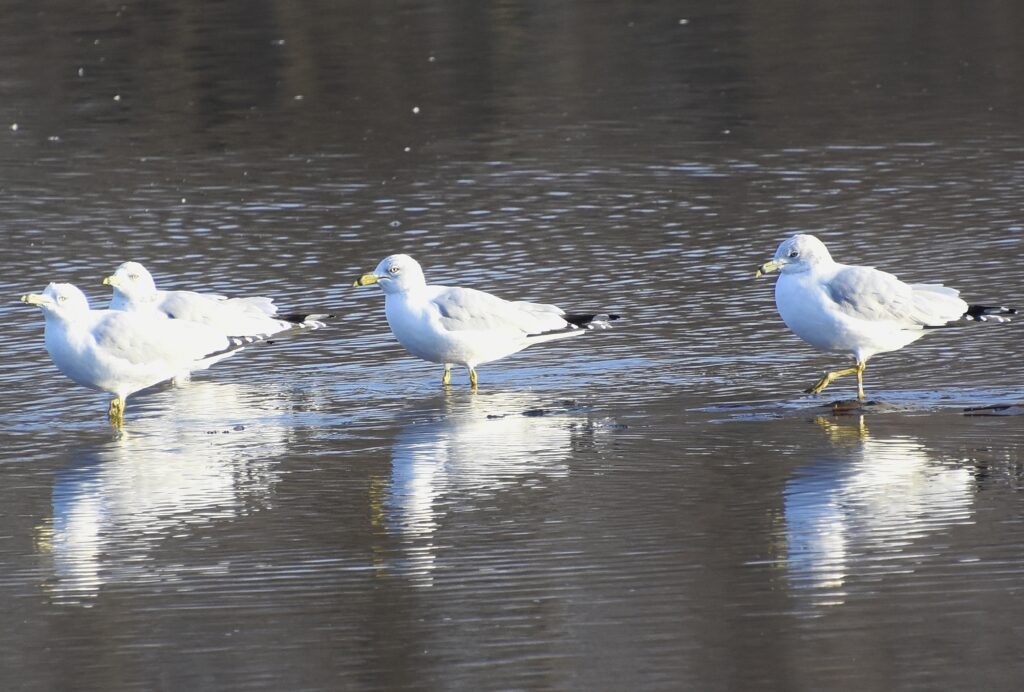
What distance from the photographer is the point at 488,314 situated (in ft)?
40.1

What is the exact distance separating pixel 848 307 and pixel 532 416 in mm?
2080

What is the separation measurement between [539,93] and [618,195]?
23.9 feet

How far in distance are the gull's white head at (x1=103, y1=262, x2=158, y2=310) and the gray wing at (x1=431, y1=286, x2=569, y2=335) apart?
224 centimetres

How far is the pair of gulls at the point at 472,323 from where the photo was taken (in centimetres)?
1146

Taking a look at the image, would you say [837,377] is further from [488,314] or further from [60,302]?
[60,302]

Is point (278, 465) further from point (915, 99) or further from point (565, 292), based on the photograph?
point (915, 99)

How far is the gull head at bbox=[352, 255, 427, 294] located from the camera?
12.4 meters

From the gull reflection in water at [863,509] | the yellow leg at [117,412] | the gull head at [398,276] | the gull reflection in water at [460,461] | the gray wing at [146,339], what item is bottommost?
the gull reflection in water at [863,509]

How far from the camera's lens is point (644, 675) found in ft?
22.5

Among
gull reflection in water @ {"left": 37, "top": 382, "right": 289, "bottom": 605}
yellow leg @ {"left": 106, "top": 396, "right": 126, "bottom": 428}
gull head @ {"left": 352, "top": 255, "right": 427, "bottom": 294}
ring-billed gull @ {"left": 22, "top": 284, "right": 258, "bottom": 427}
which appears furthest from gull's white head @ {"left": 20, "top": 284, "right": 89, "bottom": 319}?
gull head @ {"left": 352, "top": 255, "right": 427, "bottom": 294}

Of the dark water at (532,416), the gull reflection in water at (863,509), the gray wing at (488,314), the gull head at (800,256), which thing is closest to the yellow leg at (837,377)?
the dark water at (532,416)

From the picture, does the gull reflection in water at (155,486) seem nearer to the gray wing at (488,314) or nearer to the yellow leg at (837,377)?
the gray wing at (488,314)

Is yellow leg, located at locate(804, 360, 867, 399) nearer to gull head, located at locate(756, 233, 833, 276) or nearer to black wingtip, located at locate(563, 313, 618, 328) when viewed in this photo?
gull head, located at locate(756, 233, 833, 276)

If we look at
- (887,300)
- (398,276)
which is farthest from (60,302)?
(887,300)
